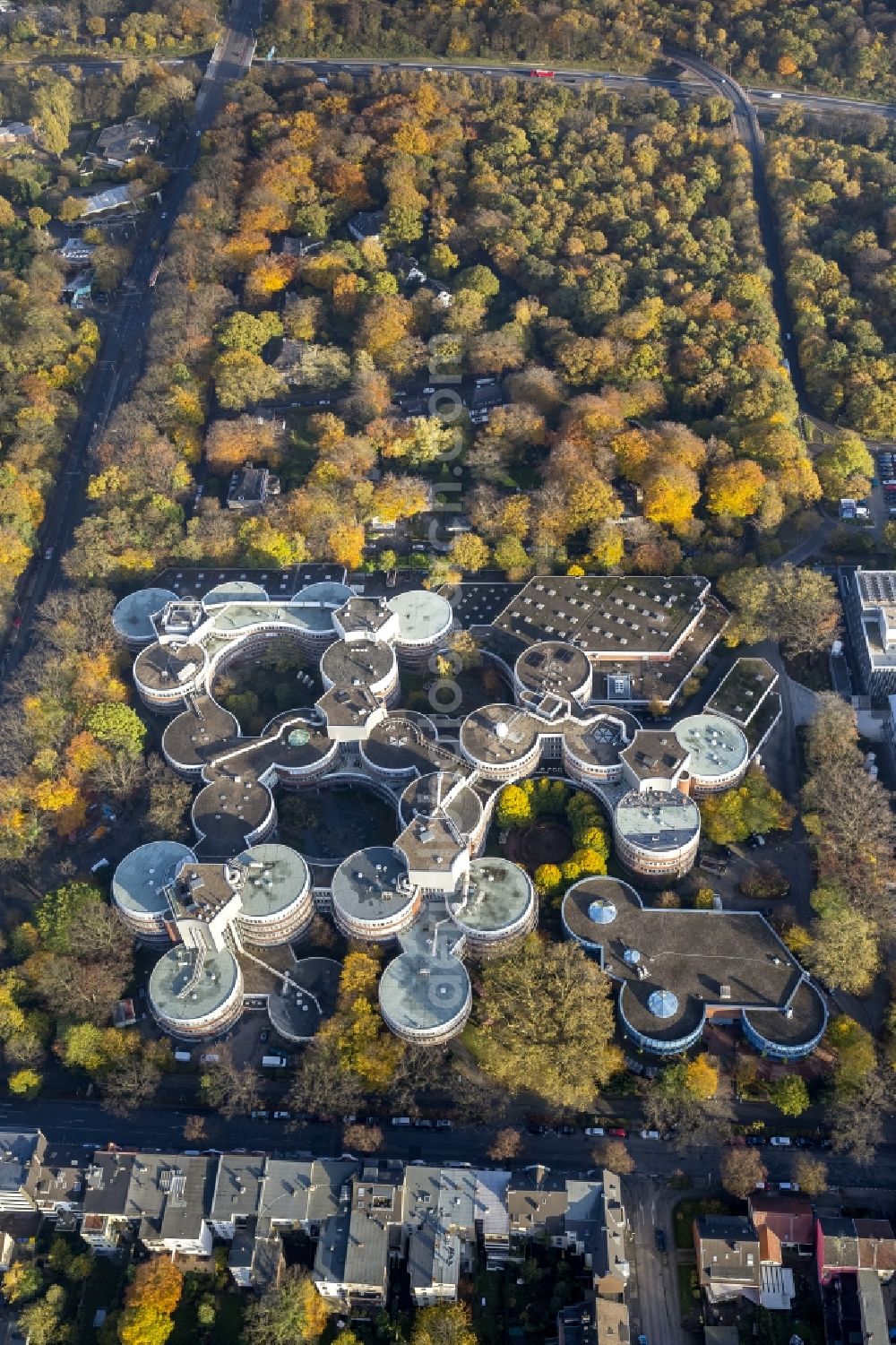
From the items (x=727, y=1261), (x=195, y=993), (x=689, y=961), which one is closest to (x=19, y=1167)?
(x=195, y=993)

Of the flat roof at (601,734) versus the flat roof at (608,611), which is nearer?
the flat roof at (601,734)

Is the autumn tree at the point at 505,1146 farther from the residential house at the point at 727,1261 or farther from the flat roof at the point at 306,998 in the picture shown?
the flat roof at the point at 306,998

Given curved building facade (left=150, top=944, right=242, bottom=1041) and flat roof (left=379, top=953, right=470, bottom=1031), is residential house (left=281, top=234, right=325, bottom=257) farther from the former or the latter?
flat roof (left=379, top=953, right=470, bottom=1031)

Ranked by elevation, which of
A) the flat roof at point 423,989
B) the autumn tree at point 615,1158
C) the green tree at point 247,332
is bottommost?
the autumn tree at point 615,1158

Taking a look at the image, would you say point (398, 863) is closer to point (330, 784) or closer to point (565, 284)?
point (330, 784)

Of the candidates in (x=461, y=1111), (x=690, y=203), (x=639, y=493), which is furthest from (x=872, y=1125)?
(x=690, y=203)

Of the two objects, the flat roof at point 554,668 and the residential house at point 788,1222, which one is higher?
the flat roof at point 554,668

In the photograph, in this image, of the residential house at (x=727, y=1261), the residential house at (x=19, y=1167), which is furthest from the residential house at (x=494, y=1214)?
the residential house at (x=19, y=1167)
